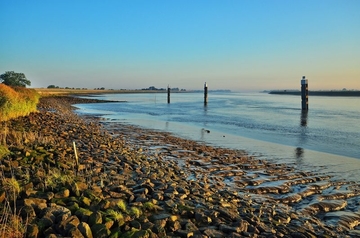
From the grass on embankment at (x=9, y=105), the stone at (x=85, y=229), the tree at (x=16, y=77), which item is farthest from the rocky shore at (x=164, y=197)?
the tree at (x=16, y=77)

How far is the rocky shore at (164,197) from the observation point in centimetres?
424

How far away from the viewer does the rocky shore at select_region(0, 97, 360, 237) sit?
13.9 feet

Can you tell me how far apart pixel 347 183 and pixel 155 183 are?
538cm

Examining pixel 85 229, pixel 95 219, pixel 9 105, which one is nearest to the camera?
pixel 85 229

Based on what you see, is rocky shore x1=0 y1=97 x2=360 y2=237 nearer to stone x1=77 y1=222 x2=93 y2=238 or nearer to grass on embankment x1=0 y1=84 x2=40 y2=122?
stone x1=77 y1=222 x2=93 y2=238

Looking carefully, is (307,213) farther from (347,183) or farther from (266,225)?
(347,183)

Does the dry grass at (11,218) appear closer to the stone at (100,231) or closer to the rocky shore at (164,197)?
the rocky shore at (164,197)

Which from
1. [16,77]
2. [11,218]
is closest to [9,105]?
[11,218]

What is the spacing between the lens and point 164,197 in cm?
564

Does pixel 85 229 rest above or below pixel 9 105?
below

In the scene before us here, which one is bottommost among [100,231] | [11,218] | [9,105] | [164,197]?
[164,197]

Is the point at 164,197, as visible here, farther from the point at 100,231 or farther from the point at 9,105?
the point at 9,105

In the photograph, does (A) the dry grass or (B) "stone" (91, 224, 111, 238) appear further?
(B) "stone" (91, 224, 111, 238)

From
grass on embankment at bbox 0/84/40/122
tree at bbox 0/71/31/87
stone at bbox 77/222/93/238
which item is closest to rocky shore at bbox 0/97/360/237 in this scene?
stone at bbox 77/222/93/238
